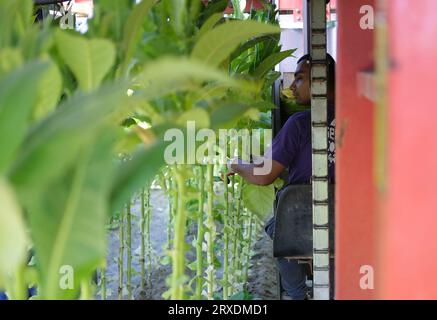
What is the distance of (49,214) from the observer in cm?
96

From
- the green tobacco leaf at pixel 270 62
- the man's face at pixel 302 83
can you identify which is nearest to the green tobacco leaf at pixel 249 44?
the green tobacco leaf at pixel 270 62

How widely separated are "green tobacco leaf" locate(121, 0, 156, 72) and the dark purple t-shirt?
1.52 metres

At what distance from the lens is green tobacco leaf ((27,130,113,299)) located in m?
0.91

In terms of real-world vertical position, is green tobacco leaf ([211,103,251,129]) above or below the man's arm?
below

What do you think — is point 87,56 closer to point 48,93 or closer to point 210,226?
point 48,93

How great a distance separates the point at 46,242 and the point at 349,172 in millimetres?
803

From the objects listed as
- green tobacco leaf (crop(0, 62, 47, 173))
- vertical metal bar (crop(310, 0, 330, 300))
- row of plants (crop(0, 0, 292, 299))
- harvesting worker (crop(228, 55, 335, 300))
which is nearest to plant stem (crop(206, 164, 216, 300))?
vertical metal bar (crop(310, 0, 330, 300))

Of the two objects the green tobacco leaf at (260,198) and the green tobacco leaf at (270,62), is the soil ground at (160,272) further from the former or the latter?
the green tobacco leaf at (270,62)

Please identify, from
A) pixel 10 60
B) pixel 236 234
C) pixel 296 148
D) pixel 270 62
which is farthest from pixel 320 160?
pixel 236 234

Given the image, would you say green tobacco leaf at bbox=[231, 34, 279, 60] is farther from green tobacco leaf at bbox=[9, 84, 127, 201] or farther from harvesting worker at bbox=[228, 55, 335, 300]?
green tobacco leaf at bbox=[9, 84, 127, 201]

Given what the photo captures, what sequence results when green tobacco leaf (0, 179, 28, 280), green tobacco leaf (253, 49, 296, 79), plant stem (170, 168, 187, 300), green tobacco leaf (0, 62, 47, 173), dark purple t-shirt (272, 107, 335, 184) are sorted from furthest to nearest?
dark purple t-shirt (272, 107, 335, 184) → green tobacco leaf (253, 49, 296, 79) → plant stem (170, 168, 187, 300) → green tobacco leaf (0, 62, 47, 173) → green tobacco leaf (0, 179, 28, 280)

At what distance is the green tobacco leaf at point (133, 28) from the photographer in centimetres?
121

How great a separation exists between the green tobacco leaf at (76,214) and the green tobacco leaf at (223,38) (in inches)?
14.7

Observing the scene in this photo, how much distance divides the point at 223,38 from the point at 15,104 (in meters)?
0.47
